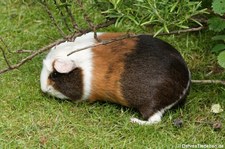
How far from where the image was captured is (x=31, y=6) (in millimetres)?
4707

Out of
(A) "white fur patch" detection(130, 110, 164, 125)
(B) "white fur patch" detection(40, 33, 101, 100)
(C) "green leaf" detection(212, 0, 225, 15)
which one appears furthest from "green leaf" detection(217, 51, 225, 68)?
(B) "white fur patch" detection(40, 33, 101, 100)

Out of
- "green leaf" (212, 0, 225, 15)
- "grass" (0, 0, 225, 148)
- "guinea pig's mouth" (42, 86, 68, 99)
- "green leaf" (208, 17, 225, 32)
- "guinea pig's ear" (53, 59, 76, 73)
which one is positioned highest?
"green leaf" (212, 0, 225, 15)

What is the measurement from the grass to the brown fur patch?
0.39ft

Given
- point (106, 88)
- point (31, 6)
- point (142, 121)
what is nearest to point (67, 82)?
point (106, 88)

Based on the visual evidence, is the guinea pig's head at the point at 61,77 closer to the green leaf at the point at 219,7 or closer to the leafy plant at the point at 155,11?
Answer: the leafy plant at the point at 155,11

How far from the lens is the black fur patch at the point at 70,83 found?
11.4 feet

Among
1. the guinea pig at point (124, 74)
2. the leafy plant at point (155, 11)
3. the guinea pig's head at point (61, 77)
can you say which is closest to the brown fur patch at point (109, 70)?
the guinea pig at point (124, 74)

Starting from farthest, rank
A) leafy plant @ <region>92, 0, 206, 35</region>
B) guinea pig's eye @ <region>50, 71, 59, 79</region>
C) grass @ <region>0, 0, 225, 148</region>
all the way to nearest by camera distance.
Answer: guinea pig's eye @ <region>50, 71, 59, 79</region>
grass @ <region>0, 0, 225, 148</region>
leafy plant @ <region>92, 0, 206, 35</region>

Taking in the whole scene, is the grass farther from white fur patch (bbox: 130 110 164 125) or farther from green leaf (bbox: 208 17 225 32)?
green leaf (bbox: 208 17 225 32)

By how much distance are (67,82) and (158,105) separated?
0.60 meters

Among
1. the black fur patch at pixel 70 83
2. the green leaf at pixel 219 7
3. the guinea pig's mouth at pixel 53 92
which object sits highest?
the green leaf at pixel 219 7

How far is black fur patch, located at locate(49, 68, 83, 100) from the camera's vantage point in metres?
3.48

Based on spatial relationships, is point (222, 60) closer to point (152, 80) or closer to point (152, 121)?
point (152, 80)

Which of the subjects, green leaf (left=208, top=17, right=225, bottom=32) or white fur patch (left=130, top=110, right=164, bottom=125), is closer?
white fur patch (left=130, top=110, right=164, bottom=125)
